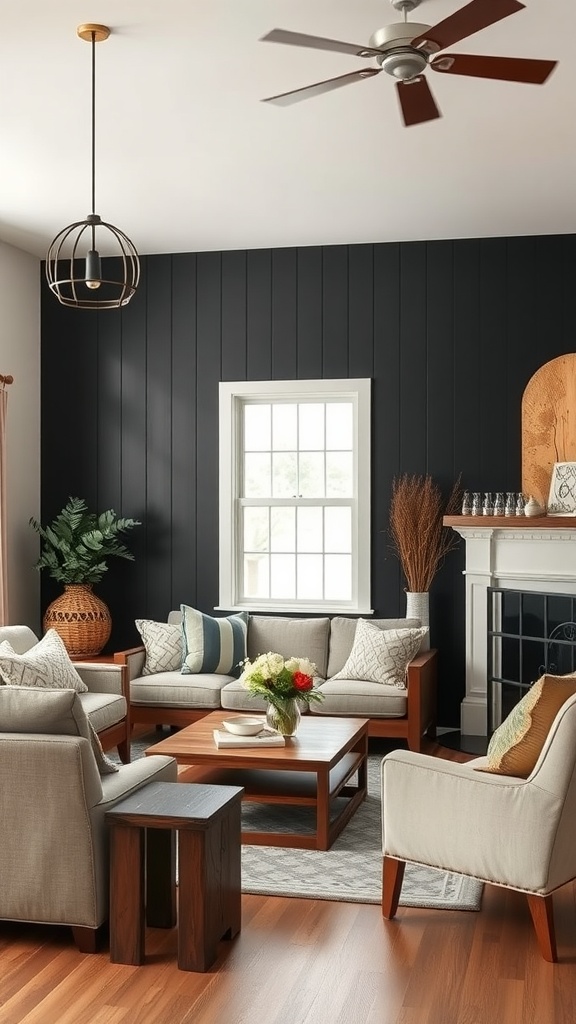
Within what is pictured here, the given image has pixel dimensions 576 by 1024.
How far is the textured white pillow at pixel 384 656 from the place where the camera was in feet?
20.6

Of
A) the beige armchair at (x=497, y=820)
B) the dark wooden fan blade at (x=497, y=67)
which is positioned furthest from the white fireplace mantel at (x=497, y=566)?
the dark wooden fan blade at (x=497, y=67)

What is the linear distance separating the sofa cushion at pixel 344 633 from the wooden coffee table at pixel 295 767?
1.28m

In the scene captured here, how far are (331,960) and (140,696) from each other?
323 cm

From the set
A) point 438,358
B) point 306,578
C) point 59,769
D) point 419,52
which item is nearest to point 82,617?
point 306,578

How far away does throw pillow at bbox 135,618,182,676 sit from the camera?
6723 mm

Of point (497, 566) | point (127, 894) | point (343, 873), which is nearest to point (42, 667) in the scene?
point (343, 873)

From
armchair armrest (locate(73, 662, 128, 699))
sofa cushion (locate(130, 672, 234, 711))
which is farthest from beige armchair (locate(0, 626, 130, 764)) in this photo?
sofa cushion (locate(130, 672, 234, 711))

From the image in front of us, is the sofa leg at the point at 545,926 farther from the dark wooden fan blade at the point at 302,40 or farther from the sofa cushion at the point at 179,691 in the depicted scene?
the sofa cushion at the point at 179,691

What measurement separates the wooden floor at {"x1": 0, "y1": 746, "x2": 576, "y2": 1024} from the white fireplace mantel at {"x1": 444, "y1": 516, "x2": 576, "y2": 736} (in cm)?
287

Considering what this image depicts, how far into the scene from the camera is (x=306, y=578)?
7305 millimetres

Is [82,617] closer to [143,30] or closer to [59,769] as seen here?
[59,769]

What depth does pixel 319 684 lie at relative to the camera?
6.45 m

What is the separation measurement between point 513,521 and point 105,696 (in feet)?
8.66

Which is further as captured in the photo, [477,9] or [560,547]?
[560,547]
